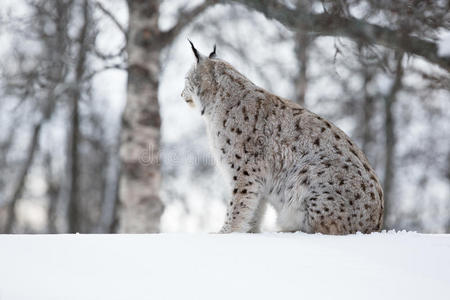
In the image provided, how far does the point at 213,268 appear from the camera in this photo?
2471mm

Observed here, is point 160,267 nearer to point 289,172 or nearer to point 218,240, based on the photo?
point 218,240

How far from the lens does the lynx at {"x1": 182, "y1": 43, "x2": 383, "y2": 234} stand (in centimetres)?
389

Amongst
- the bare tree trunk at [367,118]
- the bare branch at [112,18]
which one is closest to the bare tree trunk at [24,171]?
the bare branch at [112,18]

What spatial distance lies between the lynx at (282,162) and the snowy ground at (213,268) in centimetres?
64

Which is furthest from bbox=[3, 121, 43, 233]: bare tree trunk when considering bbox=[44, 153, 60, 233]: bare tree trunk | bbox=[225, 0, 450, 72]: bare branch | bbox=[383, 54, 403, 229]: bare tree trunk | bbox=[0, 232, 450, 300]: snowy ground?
bbox=[0, 232, 450, 300]: snowy ground

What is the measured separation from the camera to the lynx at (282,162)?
3.89 meters

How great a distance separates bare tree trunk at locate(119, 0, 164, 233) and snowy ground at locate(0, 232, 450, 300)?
374 centimetres

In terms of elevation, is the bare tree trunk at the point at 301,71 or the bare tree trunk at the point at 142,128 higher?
the bare tree trunk at the point at 301,71

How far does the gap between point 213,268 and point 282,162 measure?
1884mm

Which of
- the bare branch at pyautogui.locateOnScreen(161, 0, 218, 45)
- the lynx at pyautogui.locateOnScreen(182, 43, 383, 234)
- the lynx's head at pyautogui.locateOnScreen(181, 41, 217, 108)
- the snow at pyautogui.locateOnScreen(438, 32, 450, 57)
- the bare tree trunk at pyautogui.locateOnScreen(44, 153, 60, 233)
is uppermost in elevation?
the bare branch at pyautogui.locateOnScreen(161, 0, 218, 45)

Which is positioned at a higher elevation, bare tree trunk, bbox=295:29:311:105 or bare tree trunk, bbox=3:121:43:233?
bare tree trunk, bbox=295:29:311:105

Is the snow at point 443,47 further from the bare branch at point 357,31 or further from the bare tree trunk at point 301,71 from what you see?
the bare tree trunk at point 301,71

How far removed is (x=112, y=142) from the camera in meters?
14.5

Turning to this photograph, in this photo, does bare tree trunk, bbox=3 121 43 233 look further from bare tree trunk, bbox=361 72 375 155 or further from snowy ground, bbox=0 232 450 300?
snowy ground, bbox=0 232 450 300
